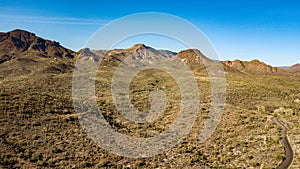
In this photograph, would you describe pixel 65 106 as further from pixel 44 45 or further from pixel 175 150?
pixel 44 45

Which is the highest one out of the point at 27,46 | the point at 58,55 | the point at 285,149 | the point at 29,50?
the point at 27,46

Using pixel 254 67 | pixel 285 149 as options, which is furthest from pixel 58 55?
pixel 285 149

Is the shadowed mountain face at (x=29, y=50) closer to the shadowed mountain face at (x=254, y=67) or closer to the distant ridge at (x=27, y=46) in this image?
the distant ridge at (x=27, y=46)

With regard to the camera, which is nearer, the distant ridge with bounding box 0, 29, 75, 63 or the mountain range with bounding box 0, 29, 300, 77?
the mountain range with bounding box 0, 29, 300, 77

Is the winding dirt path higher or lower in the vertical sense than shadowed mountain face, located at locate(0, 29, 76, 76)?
lower

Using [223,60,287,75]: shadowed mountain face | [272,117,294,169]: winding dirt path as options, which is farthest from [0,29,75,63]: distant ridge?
[272,117,294,169]: winding dirt path

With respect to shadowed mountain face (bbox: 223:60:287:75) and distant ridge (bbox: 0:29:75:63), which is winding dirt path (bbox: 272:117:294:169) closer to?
shadowed mountain face (bbox: 223:60:287:75)

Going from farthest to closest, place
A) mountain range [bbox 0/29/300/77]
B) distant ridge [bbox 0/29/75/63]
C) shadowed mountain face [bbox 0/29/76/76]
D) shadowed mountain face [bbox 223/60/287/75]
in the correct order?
shadowed mountain face [bbox 223/60/287/75] → distant ridge [bbox 0/29/75/63] → mountain range [bbox 0/29/300/77] → shadowed mountain face [bbox 0/29/76/76]

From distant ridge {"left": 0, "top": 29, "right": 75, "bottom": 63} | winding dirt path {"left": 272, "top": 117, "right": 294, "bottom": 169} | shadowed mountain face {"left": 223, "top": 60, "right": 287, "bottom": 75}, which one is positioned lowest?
winding dirt path {"left": 272, "top": 117, "right": 294, "bottom": 169}

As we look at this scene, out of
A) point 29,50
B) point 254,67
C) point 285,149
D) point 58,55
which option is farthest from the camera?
point 254,67

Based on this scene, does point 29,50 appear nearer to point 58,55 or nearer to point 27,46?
point 58,55

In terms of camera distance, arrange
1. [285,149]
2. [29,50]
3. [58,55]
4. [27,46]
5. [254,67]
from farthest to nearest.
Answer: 1. [27,46]
2. [254,67]
3. [58,55]
4. [29,50]
5. [285,149]

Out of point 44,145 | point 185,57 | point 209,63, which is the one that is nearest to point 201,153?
point 44,145

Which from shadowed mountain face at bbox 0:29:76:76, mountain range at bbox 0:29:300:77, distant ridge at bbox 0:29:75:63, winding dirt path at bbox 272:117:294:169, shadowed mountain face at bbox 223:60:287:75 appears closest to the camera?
winding dirt path at bbox 272:117:294:169
